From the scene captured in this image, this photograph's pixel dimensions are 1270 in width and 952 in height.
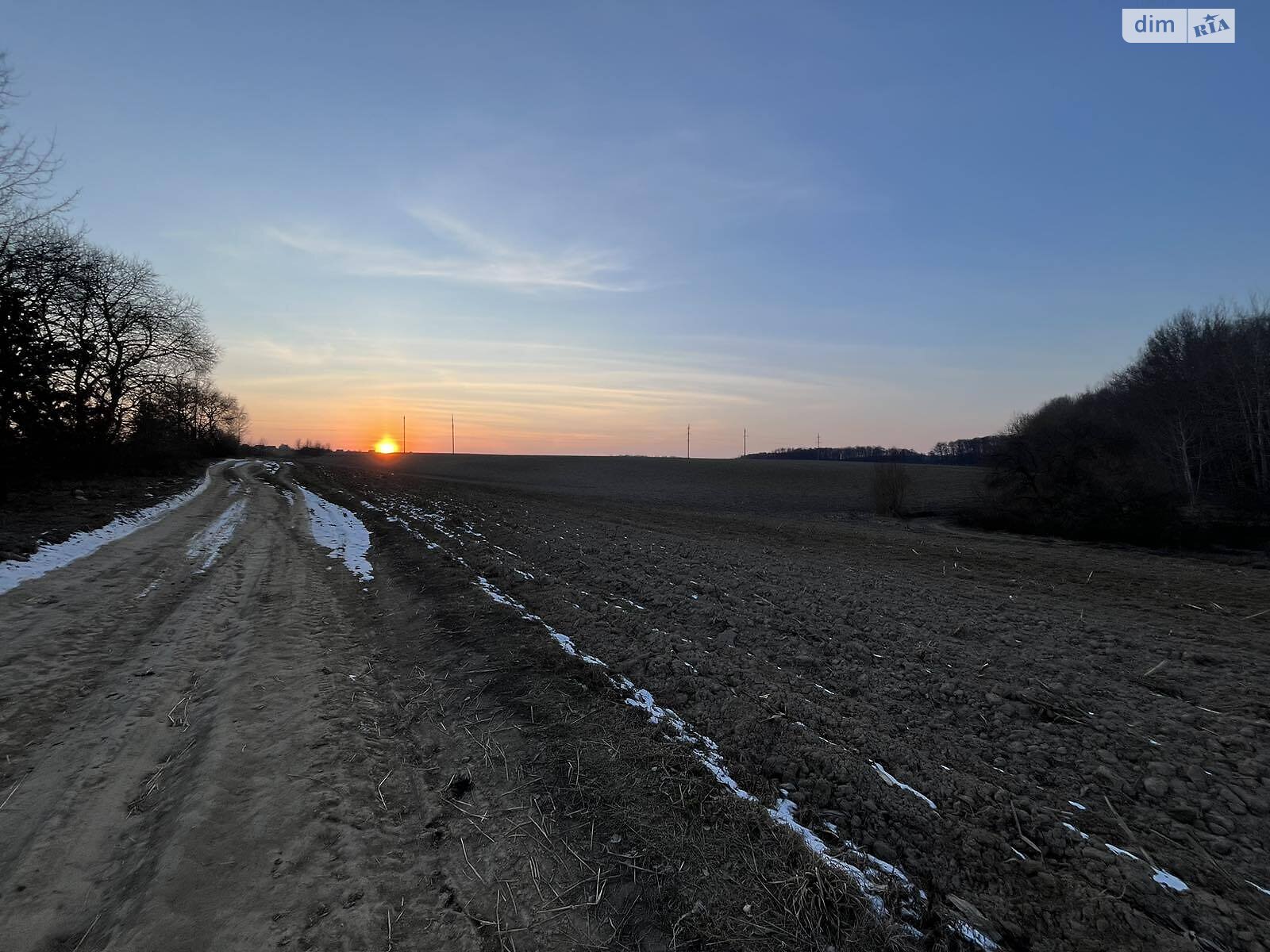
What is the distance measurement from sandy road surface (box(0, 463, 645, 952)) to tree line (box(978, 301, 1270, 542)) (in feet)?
93.4

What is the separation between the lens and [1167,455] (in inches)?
1506

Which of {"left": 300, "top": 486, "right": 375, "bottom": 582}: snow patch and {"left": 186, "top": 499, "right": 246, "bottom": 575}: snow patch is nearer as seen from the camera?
{"left": 186, "top": 499, "right": 246, "bottom": 575}: snow patch

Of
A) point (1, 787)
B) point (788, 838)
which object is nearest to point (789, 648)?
point (788, 838)

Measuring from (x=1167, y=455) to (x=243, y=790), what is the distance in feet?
173

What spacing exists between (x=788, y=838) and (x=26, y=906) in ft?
12.1

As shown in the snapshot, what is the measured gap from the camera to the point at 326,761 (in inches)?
150

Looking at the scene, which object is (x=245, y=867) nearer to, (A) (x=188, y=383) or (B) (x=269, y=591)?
(B) (x=269, y=591)

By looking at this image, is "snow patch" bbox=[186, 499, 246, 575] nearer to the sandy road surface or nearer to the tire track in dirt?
the sandy road surface

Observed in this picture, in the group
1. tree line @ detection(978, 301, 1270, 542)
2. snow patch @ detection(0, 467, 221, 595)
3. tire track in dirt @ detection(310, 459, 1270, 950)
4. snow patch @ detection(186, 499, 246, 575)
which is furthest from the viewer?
tree line @ detection(978, 301, 1270, 542)

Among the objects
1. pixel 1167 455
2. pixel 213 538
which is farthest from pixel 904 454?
pixel 213 538

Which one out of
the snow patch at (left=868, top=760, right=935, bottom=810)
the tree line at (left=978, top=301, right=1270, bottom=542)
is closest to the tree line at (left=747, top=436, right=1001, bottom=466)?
the tree line at (left=978, top=301, right=1270, bottom=542)

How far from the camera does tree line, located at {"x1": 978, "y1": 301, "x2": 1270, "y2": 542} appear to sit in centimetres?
2480

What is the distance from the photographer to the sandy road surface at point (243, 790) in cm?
251

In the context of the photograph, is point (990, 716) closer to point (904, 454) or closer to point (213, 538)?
point (213, 538)
